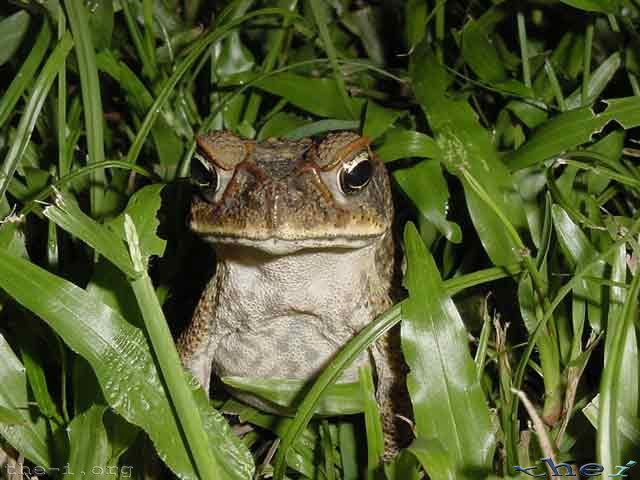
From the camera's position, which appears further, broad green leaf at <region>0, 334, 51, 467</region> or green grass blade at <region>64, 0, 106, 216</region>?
green grass blade at <region>64, 0, 106, 216</region>

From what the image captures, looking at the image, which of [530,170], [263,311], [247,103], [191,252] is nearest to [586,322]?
[530,170]

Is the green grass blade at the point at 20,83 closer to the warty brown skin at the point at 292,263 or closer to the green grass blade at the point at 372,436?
the warty brown skin at the point at 292,263

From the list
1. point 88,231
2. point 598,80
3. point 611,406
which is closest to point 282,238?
point 88,231

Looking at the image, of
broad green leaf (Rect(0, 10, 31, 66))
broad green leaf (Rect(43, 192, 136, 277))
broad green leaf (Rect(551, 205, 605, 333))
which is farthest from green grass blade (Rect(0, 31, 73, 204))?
broad green leaf (Rect(551, 205, 605, 333))

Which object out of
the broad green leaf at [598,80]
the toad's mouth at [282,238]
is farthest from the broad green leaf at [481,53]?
the toad's mouth at [282,238]

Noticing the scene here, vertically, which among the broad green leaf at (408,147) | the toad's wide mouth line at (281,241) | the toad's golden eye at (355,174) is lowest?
the toad's wide mouth line at (281,241)

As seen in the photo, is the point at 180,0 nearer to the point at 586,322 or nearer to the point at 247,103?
the point at 247,103

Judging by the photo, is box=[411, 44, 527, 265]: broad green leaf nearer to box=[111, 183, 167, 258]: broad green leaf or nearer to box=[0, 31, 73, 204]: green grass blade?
box=[111, 183, 167, 258]: broad green leaf
